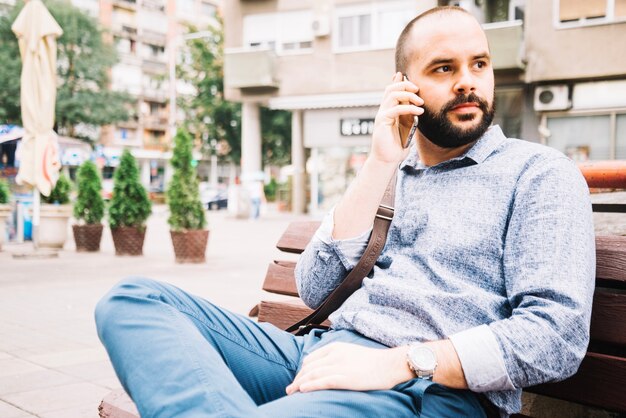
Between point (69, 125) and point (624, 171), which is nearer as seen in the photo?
point (624, 171)

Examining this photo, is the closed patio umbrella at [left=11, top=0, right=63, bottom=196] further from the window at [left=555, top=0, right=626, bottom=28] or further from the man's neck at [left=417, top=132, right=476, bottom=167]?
the window at [left=555, top=0, right=626, bottom=28]

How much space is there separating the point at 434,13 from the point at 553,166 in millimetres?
669

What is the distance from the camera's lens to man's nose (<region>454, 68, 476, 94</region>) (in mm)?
2008

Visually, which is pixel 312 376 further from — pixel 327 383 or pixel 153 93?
pixel 153 93

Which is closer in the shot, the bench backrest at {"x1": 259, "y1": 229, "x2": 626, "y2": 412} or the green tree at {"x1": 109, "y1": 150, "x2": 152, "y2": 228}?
the bench backrest at {"x1": 259, "y1": 229, "x2": 626, "y2": 412}

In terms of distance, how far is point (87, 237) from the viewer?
11789mm

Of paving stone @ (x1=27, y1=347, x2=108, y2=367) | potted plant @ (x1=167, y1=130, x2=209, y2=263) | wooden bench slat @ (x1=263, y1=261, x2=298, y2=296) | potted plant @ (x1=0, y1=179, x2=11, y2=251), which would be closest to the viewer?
wooden bench slat @ (x1=263, y1=261, x2=298, y2=296)

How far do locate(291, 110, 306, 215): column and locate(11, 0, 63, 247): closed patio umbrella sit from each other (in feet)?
47.7

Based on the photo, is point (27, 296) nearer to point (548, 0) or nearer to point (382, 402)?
point (382, 402)

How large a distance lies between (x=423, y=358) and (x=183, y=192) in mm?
8693

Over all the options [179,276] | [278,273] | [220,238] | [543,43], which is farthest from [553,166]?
[543,43]

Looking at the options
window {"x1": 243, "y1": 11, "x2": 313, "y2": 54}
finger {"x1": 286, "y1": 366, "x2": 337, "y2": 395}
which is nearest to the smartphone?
finger {"x1": 286, "y1": 366, "x2": 337, "y2": 395}

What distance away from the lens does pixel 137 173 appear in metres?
11.5

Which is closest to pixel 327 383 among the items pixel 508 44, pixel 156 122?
pixel 508 44
